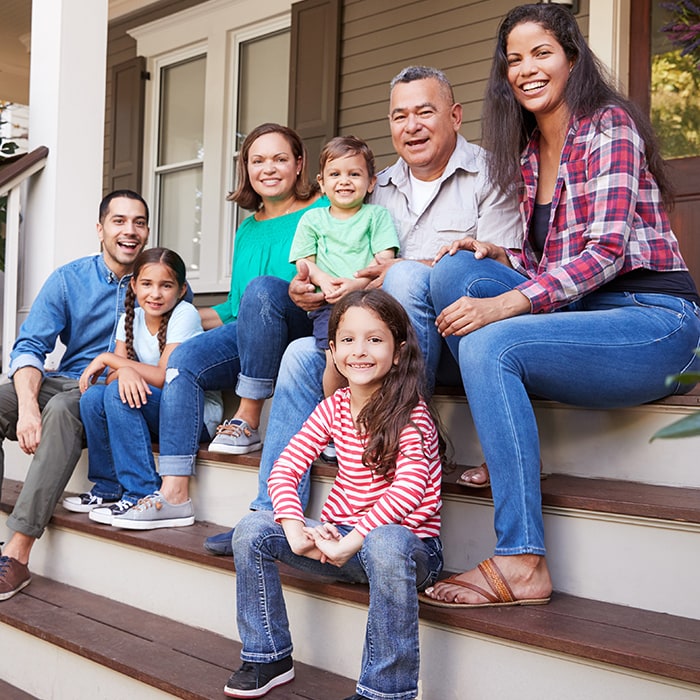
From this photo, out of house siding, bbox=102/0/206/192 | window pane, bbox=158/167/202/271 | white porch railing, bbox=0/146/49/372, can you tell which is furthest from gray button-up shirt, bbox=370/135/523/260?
house siding, bbox=102/0/206/192

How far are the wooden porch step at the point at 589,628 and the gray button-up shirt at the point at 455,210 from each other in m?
1.02

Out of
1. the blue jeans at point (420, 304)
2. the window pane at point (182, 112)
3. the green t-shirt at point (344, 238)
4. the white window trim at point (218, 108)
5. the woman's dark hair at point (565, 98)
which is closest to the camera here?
the woman's dark hair at point (565, 98)

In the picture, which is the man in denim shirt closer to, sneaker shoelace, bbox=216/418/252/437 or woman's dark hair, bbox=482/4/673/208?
sneaker shoelace, bbox=216/418/252/437

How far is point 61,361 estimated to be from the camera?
128 inches

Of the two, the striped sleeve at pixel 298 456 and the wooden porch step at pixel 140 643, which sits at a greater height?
the striped sleeve at pixel 298 456

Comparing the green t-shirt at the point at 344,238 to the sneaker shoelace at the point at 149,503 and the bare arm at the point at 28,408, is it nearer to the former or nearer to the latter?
the sneaker shoelace at the point at 149,503

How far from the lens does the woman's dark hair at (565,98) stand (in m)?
2.06

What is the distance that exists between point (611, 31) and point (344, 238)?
5.92ft

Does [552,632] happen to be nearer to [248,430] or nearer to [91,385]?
[248,430]

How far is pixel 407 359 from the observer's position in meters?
2.01

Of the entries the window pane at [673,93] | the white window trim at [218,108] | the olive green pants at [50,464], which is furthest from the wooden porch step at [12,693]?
the white window trim at [218,108]

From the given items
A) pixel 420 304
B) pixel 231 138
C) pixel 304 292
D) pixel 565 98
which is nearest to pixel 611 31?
pixel 565 98

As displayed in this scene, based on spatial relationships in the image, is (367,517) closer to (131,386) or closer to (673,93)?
(131,386)

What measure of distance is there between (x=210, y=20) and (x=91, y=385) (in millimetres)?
3613
